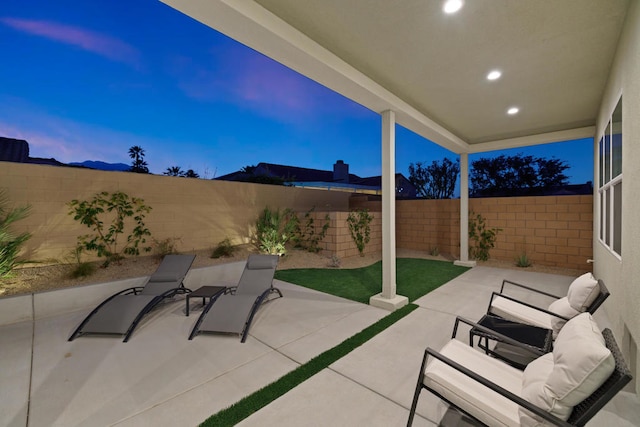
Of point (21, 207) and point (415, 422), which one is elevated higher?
point (21, 207)

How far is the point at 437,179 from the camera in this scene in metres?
19.0

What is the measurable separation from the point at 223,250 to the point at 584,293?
261 inches

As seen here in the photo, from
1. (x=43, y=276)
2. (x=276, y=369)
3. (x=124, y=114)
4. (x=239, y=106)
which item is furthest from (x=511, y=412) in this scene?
(x=239, y=106)

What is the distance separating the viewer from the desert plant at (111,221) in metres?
5.09

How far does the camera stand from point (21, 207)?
454 centimetres

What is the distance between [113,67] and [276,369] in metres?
14.4

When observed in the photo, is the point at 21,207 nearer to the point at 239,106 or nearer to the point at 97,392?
the point at 97,392

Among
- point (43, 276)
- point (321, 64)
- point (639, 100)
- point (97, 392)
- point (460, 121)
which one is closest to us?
point (639, 100)

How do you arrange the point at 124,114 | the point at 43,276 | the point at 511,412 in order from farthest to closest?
the point at 124,114 → the point at 43,276 → the point at 511,412

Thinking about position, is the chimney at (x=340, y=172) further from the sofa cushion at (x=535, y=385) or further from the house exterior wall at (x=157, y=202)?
the sofa cushion at (x=535, y=385)

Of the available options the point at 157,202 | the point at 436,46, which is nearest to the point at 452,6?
the point at 436,46

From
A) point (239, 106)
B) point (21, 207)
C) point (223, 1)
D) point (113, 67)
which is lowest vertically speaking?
point (21, 207)

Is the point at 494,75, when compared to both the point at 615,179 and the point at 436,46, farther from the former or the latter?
the point at 615,179

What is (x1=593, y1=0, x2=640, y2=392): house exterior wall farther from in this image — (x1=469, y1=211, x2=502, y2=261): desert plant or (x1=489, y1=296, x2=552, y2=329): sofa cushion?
(x1=469, y1=211, x2=502, y2=261): desert plant
